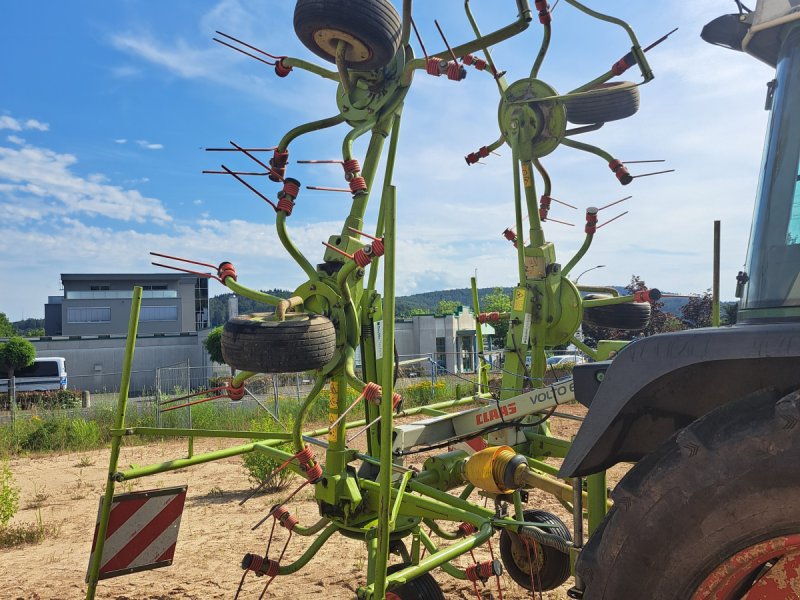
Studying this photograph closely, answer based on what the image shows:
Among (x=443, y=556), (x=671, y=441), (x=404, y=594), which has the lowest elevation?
(x=404, y=594)

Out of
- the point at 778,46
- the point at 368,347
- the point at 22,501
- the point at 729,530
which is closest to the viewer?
the point at 729,530

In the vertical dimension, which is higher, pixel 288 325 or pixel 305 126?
pixel 305 126

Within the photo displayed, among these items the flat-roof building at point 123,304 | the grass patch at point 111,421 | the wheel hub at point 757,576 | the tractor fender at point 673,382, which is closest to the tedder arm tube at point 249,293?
the tractor fender at point 673,382

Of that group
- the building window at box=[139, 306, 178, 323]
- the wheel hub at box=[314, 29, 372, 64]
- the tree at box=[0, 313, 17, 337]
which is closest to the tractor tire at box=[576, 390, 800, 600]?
the wheel hub at box=[314, 29, 372, 64]

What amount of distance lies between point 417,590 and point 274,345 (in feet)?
5.02

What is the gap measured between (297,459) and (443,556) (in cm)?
117

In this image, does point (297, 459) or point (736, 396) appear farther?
point (297, 459)

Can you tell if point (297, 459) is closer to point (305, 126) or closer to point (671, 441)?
point (305, 126)

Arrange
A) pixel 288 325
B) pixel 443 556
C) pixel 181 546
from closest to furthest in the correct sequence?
pixel 443 556, pixel 288 325, pixel 181 546

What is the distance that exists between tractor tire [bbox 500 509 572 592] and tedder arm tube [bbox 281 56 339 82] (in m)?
3.24

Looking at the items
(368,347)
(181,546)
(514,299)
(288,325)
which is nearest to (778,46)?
(288,325)

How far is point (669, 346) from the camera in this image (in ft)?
5.95

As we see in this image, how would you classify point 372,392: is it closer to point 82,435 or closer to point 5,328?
point 82,435

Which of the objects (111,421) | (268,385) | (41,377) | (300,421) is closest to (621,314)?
(300,421)
